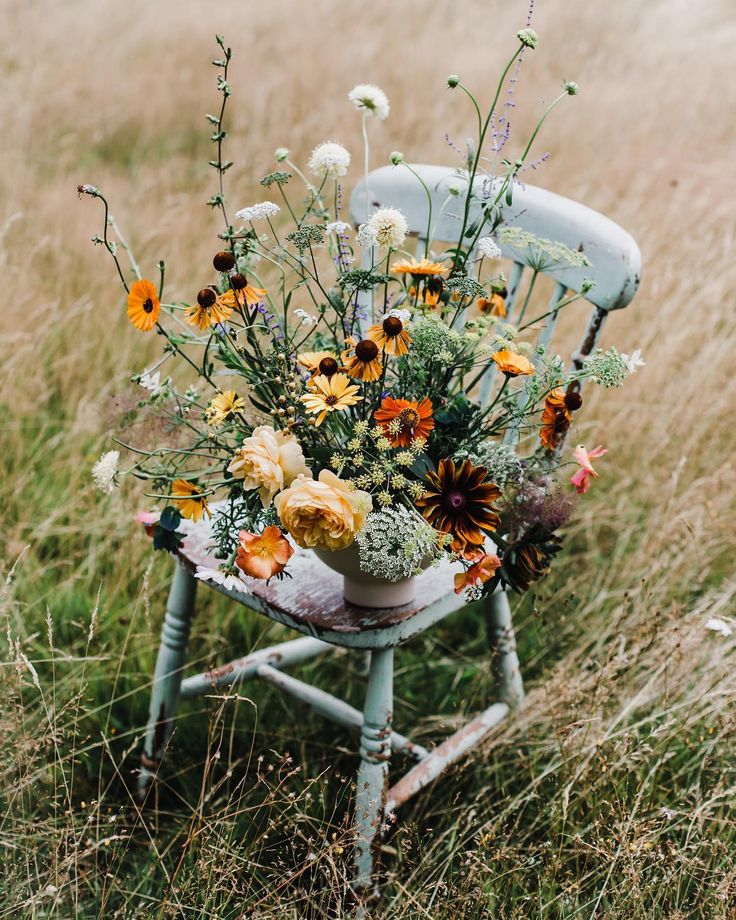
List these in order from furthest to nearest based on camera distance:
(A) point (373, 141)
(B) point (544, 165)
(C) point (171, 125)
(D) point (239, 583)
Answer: (C) point (171, 125)
(A) point (373, 141)
(B) point (544, 165)
(D) point (239, 583)

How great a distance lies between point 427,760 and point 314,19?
4914 mm

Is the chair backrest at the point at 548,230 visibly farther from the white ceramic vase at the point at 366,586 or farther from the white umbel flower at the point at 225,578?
the white umbel flower at the point at 225,578

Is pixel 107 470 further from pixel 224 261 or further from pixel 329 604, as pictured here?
pixel 329 604

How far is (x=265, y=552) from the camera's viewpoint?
1.10m

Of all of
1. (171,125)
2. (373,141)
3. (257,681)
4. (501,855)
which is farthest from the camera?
(171,125)

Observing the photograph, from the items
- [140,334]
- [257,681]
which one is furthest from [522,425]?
[140,334]

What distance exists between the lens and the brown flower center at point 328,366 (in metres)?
1.09

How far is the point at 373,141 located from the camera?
3.92 metres

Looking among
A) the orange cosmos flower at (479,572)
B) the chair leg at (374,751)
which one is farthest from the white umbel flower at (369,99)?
the chair leg at (374,751)

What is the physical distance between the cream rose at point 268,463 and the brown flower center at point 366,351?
130mm

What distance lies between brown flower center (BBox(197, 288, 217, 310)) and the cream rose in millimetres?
170

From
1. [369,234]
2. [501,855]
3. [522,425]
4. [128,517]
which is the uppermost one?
[369,234]

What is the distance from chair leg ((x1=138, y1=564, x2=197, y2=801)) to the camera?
1.65 metres

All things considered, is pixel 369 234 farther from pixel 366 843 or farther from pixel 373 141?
pixel 373 141
